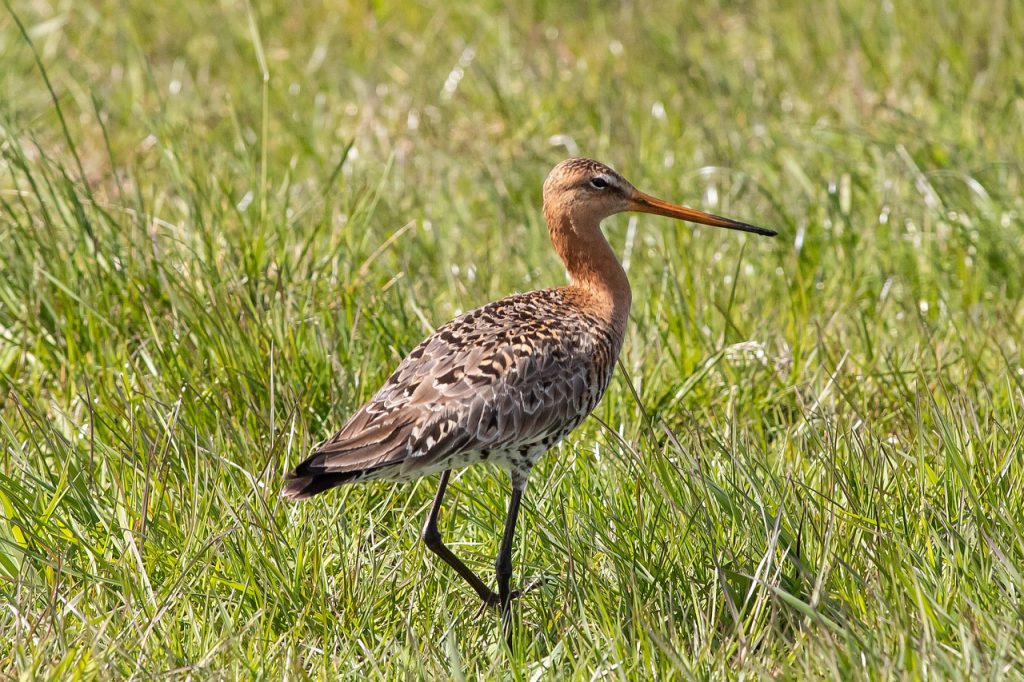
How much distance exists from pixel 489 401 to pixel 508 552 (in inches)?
17.1

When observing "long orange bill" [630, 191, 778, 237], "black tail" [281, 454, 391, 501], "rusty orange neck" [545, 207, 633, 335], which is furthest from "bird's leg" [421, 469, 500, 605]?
"long orange bill" [630, 191, 778, 237]

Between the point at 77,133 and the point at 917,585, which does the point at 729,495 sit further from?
the point at 77,133

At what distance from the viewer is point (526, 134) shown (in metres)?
7.19

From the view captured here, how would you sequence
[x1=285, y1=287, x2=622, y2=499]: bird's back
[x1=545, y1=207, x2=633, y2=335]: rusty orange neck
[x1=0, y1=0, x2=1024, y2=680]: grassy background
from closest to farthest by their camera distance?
[x1=0, y1=0, x2=1024, y2=680]: grassy background, [x1=285, y1=287, x2=622, y2=499]: bird's back, [x1=545, y1=207, x2=633, y2=335]: rusty orange neck

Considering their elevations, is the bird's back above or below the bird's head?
below

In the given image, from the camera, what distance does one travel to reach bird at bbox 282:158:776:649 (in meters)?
3.78

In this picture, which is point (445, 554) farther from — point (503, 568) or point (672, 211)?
point (672, 211)

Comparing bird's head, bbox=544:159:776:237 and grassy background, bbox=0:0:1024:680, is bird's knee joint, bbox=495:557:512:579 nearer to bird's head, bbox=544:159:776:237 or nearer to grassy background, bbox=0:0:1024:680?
grassy background, bbox=0:0:1024:680

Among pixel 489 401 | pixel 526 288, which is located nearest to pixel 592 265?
pixel 489 401

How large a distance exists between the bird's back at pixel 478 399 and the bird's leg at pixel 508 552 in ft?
0.26

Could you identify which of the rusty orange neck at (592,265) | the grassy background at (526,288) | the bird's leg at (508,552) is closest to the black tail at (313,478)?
the grassy background at (526,288)

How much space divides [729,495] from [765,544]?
199 mm

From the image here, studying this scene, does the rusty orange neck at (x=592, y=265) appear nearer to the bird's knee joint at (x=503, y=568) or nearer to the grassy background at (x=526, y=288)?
the grassy background at (x=526, y=288)

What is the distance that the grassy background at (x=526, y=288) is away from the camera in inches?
136
